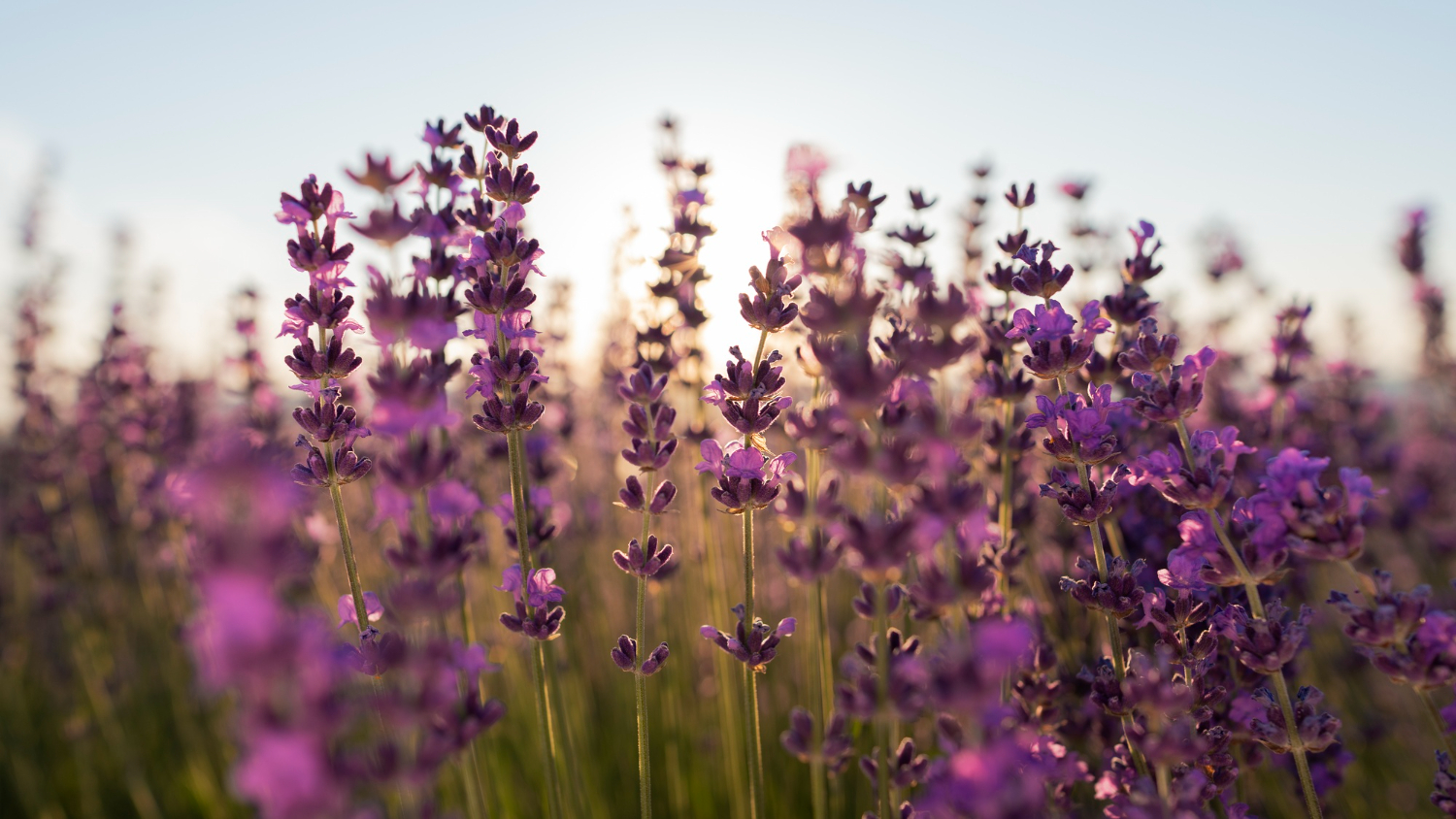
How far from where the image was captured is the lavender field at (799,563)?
3.09 feet

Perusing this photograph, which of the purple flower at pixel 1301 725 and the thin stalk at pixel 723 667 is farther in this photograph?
the thin stalk at pixel 723 667

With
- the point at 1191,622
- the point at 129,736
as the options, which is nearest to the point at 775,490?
the point at 1191,622

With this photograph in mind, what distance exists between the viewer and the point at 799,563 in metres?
1.22

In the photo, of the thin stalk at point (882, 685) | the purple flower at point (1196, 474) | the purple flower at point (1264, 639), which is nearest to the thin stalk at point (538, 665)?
the thin stalk at point (882, 685)

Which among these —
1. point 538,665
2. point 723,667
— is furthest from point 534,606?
point 723,667

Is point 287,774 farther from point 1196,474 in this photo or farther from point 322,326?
point 1196,474

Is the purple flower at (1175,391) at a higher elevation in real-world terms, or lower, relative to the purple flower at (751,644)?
higher

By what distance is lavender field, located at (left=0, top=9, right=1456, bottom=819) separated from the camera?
94 centimetres

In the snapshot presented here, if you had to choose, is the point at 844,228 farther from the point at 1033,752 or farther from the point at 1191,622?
the point at 1191,622

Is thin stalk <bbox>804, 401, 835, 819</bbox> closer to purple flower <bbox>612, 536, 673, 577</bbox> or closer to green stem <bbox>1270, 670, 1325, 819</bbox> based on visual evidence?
purple flower <bbox>612, 536, 673, 577</bbox>

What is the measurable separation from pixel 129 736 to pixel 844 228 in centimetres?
499

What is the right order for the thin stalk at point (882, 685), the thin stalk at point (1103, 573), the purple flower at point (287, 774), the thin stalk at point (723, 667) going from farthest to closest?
the thin stalk at point (723, 667) → the thin stalk at point (1103, 573) → the thin stalk at point (882, 685) → the purple flower at point (287, 774)

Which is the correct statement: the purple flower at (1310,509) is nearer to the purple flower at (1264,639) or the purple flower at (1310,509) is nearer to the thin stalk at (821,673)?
the purple flower at (1264,639)

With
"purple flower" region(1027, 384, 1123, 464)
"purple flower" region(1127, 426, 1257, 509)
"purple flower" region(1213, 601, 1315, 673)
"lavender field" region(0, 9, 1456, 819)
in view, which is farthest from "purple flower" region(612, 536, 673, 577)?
"purple flower" region(1213, 601, 1315, 673)
